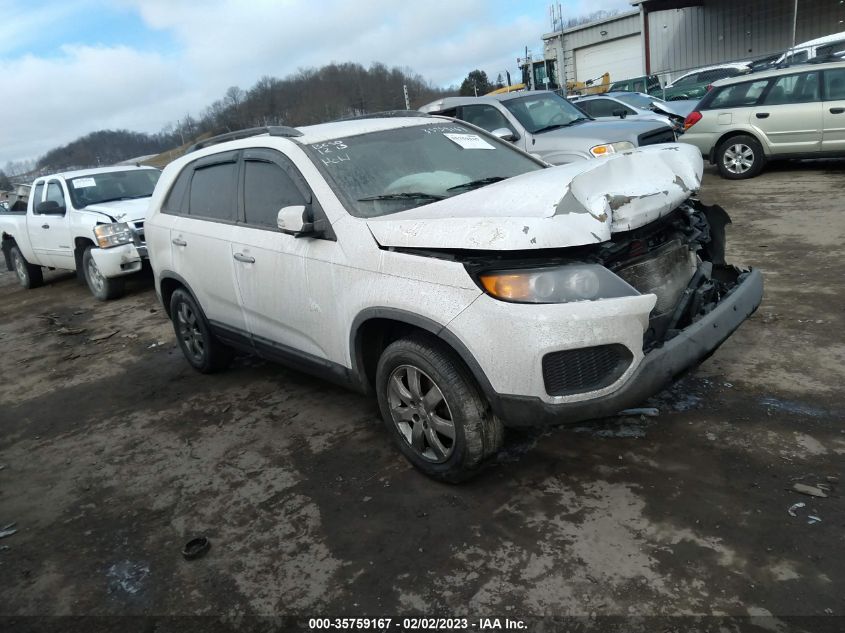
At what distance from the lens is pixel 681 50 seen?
33.7 m

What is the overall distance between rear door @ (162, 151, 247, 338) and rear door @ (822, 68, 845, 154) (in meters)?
9.19

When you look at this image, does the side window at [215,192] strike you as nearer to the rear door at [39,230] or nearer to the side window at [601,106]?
the rear door at [39,230]

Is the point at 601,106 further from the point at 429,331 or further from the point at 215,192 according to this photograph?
the point at 429,331

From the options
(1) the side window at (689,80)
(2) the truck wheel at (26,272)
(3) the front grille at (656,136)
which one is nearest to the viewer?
(3) the front grille at (656,136)

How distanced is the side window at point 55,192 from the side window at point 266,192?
643 centimetres

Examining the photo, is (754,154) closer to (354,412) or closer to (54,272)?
(354,412)

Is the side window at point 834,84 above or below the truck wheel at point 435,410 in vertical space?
above

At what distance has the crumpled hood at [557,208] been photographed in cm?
256

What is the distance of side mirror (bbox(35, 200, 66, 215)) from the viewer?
29.4 feet

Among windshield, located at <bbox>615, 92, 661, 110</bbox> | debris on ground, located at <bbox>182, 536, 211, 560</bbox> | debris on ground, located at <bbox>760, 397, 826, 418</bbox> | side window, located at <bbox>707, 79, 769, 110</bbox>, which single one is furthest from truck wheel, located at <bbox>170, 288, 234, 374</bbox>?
windshield, located at <bbox>615, 92, 661, 110</bbox>

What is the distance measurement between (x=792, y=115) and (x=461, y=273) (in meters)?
9.43

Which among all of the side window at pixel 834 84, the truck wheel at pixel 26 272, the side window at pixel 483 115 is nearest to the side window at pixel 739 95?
the side window at pixel 834 84

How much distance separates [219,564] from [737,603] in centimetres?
209

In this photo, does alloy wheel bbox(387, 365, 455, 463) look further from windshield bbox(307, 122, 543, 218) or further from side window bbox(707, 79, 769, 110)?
side window bbox(707, 79, 769, 110)
